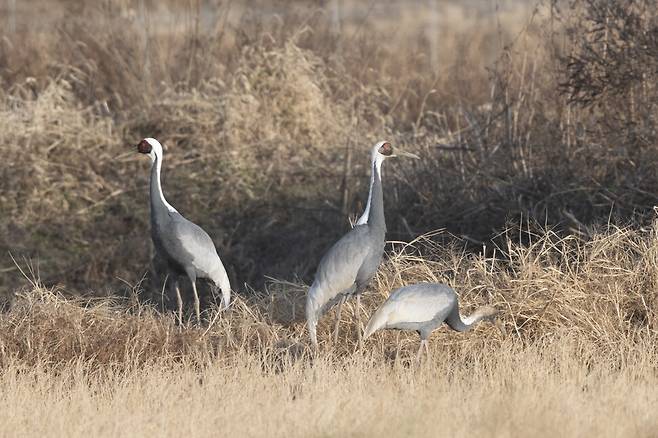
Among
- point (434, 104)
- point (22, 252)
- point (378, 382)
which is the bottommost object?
point (22, 252)

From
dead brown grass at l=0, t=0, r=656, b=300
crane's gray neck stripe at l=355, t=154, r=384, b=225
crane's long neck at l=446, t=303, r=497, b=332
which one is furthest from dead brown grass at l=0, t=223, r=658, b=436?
dead brown grass at l=0, t=0, r=656, b=300

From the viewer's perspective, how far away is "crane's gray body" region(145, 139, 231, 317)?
923cm

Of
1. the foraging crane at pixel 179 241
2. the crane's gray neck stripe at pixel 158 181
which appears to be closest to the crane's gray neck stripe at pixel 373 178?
the foraging crane at pixel 179 241

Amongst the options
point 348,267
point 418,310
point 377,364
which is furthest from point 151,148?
point 418,310

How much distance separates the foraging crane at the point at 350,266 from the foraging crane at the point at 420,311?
55 centimetres

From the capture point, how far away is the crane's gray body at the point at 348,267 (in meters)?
8.08

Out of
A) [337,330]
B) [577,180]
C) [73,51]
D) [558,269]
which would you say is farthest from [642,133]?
[73,51]

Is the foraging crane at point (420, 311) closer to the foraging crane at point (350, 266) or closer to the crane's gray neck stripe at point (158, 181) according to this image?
the foraging crane at point (350, 266)

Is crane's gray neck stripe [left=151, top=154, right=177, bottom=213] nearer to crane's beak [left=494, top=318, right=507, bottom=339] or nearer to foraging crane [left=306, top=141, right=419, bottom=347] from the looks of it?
foraging crane [left=306, top=141, right=419, bottom=347]

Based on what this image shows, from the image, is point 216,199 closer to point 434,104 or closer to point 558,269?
point 434,104

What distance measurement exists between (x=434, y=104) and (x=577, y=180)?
3.90 meters

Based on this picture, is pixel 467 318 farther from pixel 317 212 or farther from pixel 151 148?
pixel 317 212

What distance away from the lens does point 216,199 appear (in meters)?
13.2

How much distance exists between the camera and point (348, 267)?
8094 millimetres
